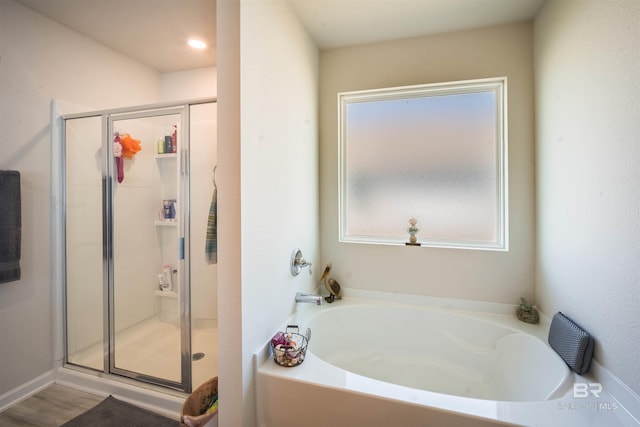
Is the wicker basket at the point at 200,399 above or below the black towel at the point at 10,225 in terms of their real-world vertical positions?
below

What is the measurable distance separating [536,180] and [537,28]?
991 millimetres

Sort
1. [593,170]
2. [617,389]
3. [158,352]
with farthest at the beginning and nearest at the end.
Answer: [158,352]
[593,170]
[617,389]

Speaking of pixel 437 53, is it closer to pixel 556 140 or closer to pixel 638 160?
pixel 556 140

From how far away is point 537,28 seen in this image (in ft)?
5.71

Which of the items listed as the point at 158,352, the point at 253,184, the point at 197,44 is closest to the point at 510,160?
the point at 253,184

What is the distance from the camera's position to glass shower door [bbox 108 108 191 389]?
→ 1.82 meters

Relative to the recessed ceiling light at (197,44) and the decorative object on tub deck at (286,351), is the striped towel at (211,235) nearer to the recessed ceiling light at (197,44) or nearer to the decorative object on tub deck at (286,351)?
the decorative object on tub deck at (286,351)

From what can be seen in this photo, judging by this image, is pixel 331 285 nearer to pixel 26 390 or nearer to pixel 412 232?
pixel 412 232

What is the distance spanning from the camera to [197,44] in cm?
220

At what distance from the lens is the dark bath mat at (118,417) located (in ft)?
5.04

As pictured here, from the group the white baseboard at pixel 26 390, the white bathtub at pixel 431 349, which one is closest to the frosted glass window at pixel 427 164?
the white bathtub at pixel 431 349

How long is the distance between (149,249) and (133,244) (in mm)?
131

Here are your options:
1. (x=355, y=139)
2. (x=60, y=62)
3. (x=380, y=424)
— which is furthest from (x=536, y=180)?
(x=60, y=62)

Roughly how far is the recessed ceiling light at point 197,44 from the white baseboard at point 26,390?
2665 mm
